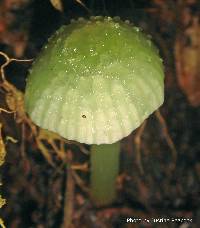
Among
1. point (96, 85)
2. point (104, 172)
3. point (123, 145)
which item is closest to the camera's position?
point (96, 85)

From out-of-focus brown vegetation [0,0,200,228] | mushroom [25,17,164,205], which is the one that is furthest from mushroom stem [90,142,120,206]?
mushroom [25,17,164,205]

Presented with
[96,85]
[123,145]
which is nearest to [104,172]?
[123,145]

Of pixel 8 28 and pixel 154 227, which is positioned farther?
pixel 8 28

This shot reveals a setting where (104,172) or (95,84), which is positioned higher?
(95,84)

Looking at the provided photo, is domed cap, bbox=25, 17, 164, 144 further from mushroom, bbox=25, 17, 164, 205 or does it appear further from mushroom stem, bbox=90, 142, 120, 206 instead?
mushroom stem, bbox=90, 142, 120, 206

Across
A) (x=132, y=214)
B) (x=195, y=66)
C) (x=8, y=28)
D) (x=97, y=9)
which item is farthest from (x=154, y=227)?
(x=8, y=28)

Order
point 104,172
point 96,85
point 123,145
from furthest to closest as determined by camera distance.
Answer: point 123,145 < point 104,172 < point 96,85

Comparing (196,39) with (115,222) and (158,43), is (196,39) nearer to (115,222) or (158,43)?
(158,43)

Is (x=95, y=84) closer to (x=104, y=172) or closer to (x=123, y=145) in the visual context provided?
(x=104, y=172)
